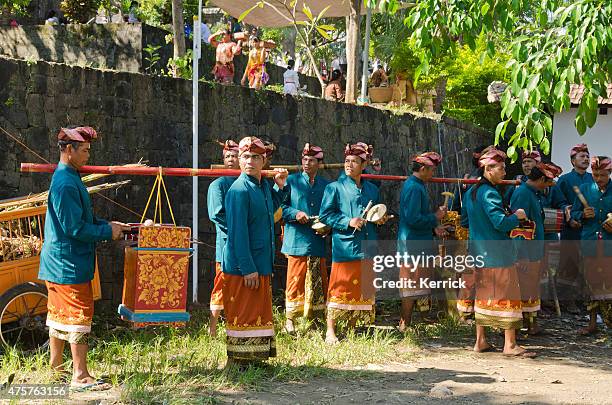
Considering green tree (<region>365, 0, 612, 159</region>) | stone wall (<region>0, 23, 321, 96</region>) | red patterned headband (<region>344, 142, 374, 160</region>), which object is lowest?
red patterned headband (<region>344, 142, 374, 160</region>)

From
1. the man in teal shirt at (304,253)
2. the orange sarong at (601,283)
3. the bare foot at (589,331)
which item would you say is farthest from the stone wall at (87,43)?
the bare foot at (589,331)

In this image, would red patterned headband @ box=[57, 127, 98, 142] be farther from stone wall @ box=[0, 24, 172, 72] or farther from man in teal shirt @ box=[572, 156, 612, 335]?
stone wall @ box=[0, 24, 172, 72]

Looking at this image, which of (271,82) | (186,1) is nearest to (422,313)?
(271,82)

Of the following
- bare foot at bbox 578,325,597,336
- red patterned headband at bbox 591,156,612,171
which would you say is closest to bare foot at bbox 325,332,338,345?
bare foot at bbox 578,325,597,336

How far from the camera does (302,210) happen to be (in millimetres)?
8227

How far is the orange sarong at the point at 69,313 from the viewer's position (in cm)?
557

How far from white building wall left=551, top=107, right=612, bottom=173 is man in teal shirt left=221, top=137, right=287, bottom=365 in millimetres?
13693

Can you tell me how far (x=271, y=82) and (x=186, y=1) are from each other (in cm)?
366

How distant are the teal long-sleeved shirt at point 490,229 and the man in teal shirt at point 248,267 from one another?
2188mm

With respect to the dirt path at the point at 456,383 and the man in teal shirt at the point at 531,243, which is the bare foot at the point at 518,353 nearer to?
the dirt path at the point at 456,383

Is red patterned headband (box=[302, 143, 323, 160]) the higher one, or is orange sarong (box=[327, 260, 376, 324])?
red patterned headband (box=[302, 143, 323, 160])

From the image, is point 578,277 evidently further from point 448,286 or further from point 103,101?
Result: point 103,101

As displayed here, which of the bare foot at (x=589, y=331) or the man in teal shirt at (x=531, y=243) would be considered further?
the bare foot at (x=589, y=331)

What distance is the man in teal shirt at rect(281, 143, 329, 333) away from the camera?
8031mm
